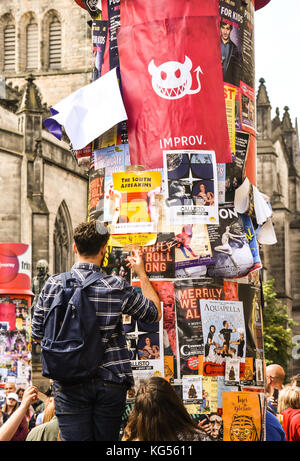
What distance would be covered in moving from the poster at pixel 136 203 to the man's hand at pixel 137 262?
101mm

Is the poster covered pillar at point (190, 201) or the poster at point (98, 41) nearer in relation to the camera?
the poster covered pillar at point (190, 201)

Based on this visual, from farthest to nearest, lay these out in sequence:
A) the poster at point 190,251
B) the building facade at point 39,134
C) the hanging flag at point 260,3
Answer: the building facade at point 39,134
the hanging flag at point 260,3
the poster at point 190,251

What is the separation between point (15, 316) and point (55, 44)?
38.9 meters

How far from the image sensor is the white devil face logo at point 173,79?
4773 mm

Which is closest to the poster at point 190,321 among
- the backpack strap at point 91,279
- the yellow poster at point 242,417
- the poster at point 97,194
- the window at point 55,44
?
the yellow poster at point 242,417

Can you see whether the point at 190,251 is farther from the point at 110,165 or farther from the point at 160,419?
the point at 160,419

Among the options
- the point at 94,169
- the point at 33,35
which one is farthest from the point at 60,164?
the point at 94,169

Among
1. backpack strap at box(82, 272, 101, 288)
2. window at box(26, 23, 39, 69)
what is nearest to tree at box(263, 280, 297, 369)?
window at box(26, 23, 39, 69)

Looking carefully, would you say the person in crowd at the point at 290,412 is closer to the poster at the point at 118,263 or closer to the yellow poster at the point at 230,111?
the poster at the point at 118,263

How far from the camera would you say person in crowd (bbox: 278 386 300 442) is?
6.33m

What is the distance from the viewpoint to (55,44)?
1903 inches

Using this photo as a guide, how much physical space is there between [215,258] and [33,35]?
Answer: 46.6m

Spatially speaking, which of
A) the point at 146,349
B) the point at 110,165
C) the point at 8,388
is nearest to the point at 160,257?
the point at 146,349

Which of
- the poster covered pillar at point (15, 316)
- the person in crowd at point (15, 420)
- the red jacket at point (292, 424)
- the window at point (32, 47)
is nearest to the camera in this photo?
the person in crowd at point (15, 420)
